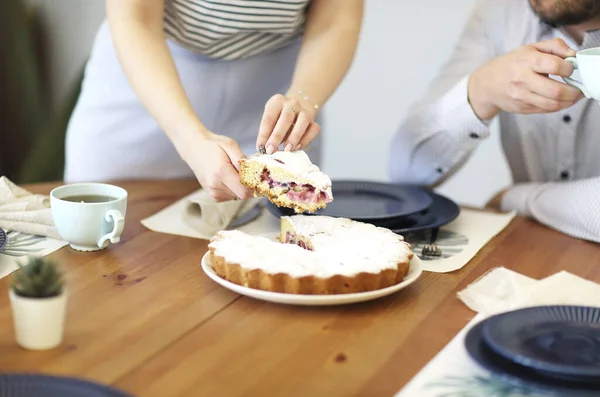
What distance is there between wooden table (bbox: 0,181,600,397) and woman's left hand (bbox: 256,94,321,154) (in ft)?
0.82

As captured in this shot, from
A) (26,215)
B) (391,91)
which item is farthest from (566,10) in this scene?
(391,91)

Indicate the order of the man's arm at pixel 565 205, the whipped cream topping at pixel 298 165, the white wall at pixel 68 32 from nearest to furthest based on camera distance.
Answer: the whipped cream topping at pixel 298 165 < the man's arm at pixel 565 205 < the white wall at pixel 68 32

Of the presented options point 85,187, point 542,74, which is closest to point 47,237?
point 85,187

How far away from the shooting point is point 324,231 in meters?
1.39

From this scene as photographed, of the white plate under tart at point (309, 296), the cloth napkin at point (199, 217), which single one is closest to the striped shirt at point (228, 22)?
the cloth napkin at point (199, 217)

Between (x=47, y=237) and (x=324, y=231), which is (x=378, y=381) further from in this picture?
(x=47, y=237)

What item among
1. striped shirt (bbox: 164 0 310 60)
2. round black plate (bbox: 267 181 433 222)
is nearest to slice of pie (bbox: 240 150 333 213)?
round black plate (bbox: 267 181 433 222)

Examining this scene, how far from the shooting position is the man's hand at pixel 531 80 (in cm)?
155

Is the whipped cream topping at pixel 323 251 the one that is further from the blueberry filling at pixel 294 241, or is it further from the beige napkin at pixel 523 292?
the beige napkin at pixel 523 292

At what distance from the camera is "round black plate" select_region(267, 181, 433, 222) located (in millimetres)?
1602

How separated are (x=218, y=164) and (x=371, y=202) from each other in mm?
417

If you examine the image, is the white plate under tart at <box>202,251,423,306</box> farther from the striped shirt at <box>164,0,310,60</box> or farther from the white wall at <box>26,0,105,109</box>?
the white wall at <box>26,0,105,109</box>

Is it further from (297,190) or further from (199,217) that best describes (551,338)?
(199,217)

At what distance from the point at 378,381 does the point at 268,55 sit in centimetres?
128
